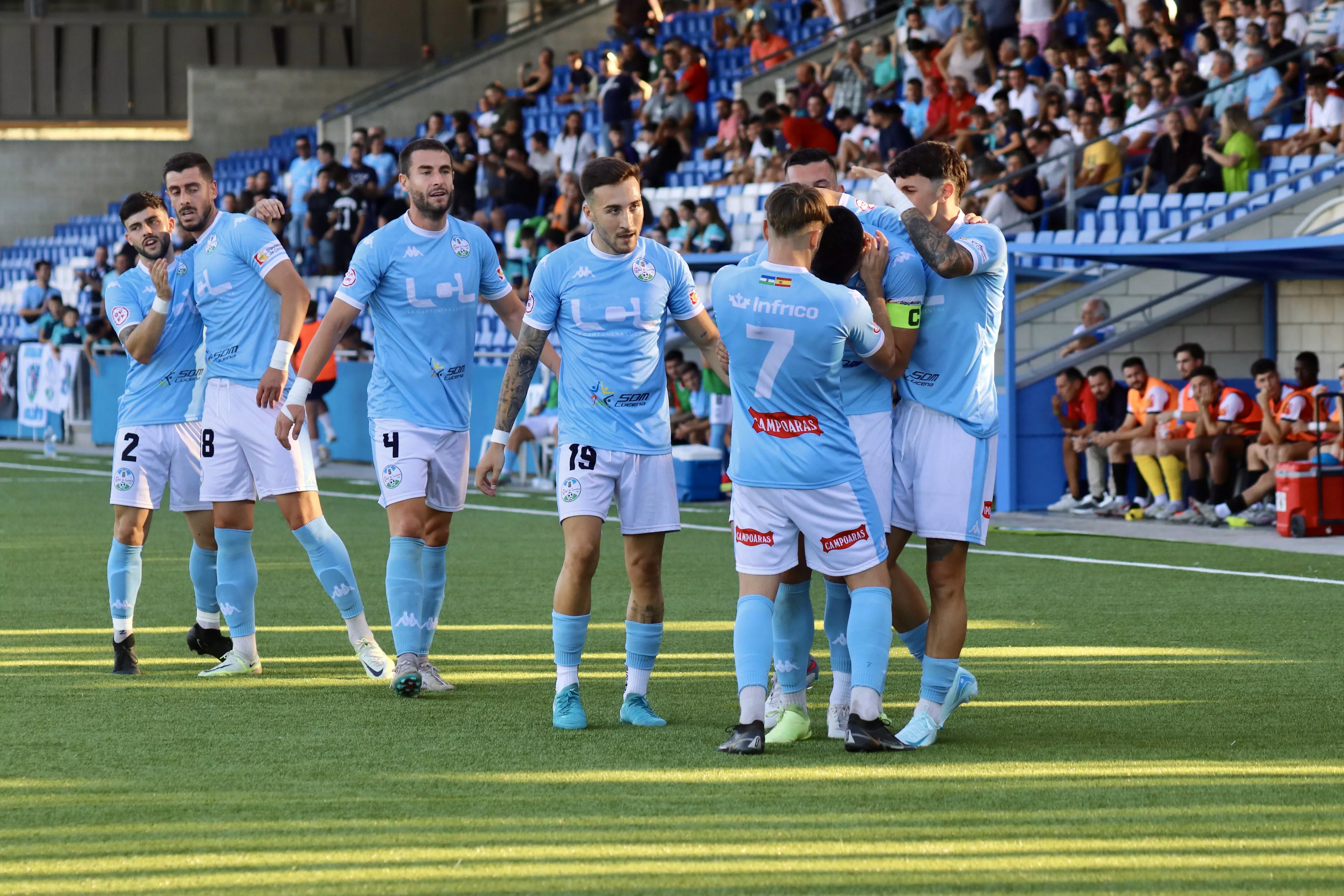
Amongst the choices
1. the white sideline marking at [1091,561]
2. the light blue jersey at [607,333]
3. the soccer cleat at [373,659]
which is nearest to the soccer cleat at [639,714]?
the light blue jersey at [607,333]

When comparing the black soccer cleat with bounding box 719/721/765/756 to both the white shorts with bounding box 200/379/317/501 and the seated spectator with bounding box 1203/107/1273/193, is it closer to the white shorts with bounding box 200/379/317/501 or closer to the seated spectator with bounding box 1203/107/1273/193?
the white shorts with bounding box 200/379/317/501

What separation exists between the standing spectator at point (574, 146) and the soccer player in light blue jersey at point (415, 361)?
1761cm

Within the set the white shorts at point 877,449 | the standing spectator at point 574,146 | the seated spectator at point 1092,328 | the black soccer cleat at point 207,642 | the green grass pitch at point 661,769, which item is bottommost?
the green grass pitch at point 661,769

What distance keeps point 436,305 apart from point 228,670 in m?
1.91

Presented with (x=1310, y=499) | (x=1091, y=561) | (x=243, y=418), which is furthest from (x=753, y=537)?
(x=1310, y=499)

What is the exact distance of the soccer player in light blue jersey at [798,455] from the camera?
561cm

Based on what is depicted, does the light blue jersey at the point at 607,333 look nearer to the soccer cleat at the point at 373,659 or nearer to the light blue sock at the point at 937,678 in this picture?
the light blue sock at the point at 937,678

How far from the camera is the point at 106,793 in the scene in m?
5.35

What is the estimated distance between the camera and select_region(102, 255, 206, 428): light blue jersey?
25.4 ft

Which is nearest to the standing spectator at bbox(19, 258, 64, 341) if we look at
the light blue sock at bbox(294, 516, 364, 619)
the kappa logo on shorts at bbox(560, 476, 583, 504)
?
the light blue sock at bbox(294, 516, 364, 619)

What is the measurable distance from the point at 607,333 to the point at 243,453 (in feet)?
6.64

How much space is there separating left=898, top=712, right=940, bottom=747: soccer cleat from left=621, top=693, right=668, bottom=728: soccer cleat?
92cm

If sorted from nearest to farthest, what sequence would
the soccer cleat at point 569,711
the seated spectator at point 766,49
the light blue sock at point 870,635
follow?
1. the light blue sock at point 870,635
2. the soccer cleat at point 569,711
3. the seated spectator at point 766,49

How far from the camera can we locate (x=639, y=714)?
20.8 ft
